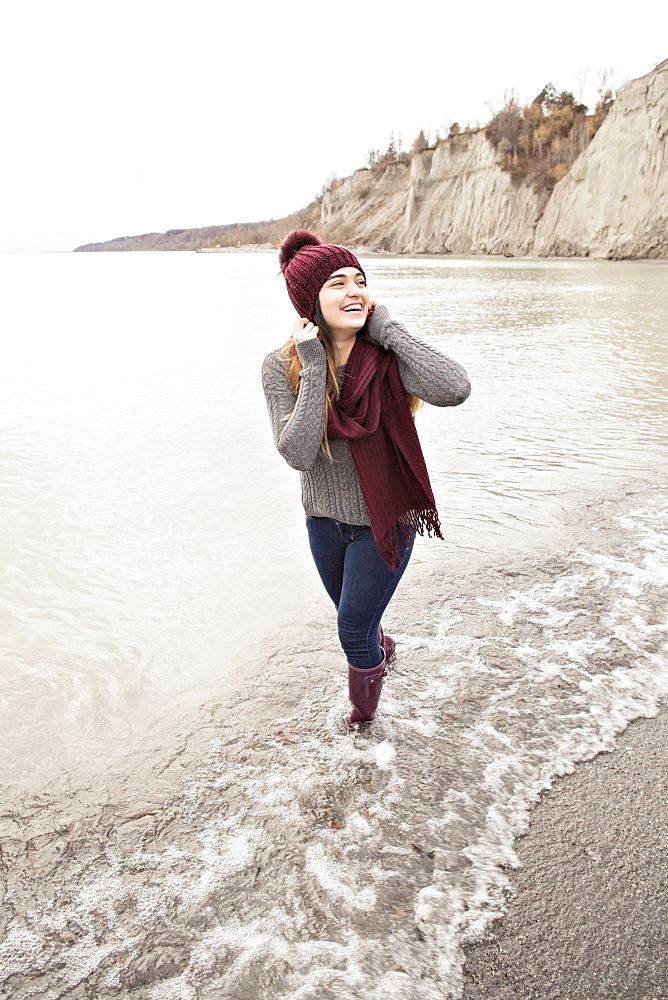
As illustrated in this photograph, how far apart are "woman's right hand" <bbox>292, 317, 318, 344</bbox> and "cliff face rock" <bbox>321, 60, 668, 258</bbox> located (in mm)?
42911

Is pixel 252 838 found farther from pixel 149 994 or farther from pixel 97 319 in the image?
pixel 97 319

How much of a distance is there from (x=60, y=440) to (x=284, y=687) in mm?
5028

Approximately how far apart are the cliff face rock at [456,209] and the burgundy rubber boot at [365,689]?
54.4 metres

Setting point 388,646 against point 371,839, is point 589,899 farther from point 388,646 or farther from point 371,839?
point 388,646


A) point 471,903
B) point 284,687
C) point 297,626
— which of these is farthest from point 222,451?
point 471,903

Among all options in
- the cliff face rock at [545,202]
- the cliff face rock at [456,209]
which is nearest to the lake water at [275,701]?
the cliff face rock at [545,202]

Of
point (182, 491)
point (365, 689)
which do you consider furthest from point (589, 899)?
point (182, 491)

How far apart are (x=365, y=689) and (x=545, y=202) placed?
5595 centimetres

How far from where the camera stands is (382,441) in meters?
2.36

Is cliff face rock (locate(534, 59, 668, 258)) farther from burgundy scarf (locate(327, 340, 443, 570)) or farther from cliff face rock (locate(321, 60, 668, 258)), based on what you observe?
burgundy scarf (locate(327, 340, 443, 570))

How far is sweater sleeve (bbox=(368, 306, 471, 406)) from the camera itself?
2.27m

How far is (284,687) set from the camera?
3059mm

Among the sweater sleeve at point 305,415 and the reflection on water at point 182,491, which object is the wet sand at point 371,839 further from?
the sweater sleeve at point 305,415

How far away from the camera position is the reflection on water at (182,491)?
3.24m
